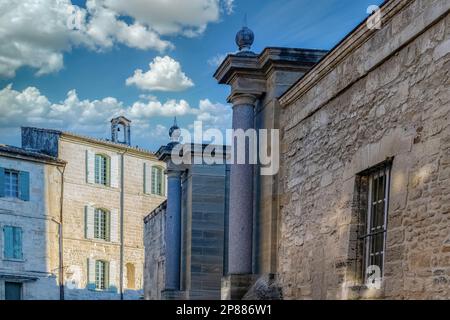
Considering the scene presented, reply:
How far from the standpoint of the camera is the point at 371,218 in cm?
704

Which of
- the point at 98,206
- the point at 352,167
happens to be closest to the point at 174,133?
the point at 352,167

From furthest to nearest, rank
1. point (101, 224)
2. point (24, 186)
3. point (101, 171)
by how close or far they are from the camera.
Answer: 1. point (101, 171)
2. point (101, 224)
3. point (24, 186)

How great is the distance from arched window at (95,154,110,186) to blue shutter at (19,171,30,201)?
3956 mm

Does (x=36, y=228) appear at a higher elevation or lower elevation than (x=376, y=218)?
lower

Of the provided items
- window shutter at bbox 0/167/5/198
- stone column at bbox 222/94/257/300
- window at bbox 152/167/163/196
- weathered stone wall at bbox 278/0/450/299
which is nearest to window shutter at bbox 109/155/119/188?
window at bbox 152/167/163/196

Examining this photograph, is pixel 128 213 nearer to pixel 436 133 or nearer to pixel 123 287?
pixel 123 287

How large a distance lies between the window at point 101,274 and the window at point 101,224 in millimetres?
1145

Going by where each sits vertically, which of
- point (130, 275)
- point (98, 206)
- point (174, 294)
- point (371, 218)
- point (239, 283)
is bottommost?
point (130, 275)

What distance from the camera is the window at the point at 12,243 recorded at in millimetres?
28016

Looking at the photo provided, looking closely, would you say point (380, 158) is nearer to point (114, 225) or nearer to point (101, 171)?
point (114, 225)

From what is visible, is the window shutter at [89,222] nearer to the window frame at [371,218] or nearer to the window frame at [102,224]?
the window frame at [102,224]

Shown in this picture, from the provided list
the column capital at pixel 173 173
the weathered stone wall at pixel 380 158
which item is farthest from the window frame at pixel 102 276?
the weathered stone wall at pixel 380 158

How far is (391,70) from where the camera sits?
655 cm

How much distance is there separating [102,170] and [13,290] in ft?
24.3
